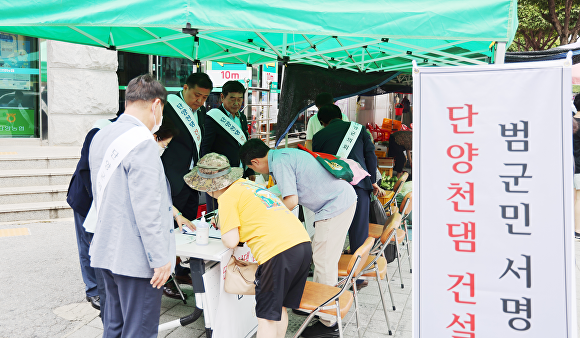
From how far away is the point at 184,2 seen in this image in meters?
2.38

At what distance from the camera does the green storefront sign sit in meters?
7.49

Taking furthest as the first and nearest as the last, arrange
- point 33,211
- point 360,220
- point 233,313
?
point 33,211 < point 360,220 < point 233,313

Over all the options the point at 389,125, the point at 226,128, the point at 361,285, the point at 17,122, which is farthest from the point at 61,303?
the point at 389,125

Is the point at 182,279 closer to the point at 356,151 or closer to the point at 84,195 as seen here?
the point at 84,195

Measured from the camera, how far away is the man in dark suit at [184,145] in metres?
3.46

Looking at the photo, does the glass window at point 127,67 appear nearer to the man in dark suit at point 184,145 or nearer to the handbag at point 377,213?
the man in dark suit at point 184,145

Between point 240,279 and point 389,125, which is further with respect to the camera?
point 389,125

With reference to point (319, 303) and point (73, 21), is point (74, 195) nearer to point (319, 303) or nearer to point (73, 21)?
point (73, 21)

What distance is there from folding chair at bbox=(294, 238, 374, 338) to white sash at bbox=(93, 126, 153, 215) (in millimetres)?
1339

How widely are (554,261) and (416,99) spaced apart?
0.87 meters

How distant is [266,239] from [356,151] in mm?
1908

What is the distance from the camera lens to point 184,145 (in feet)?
11.6

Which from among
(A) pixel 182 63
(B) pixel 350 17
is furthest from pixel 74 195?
(A) pixel 182 63

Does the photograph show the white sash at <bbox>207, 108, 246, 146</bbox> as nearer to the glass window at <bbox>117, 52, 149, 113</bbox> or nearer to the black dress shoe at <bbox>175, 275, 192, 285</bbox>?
the black dress shoe at <bbox>175, 275, 192, 285</bbox>
